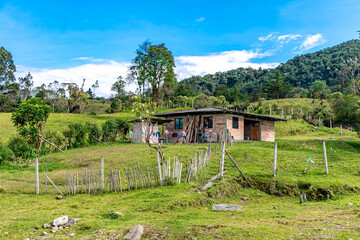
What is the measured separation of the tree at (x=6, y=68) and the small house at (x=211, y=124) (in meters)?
44.2

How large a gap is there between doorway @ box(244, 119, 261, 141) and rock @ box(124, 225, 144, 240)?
2415 cm

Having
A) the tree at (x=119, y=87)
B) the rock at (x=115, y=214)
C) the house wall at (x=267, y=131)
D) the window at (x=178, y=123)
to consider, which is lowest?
the rock at (x=115, y=214)

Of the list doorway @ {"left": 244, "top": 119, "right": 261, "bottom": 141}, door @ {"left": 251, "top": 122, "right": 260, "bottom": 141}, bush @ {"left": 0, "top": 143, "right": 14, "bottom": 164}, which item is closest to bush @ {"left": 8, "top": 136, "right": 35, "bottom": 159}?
bush @ {"left": 0, "top": 143, "right": 14, "bottom": 164}

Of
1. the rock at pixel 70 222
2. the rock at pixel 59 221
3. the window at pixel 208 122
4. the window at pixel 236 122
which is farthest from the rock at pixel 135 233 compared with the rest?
the window at pixel 236 122

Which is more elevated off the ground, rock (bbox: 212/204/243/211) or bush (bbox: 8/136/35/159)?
bush (bbox: 8/136/35/159)

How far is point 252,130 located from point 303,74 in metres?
72.3

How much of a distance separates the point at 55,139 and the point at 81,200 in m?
16.1

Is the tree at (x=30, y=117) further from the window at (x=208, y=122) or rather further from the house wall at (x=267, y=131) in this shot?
the house wall at (x=267, y=131)

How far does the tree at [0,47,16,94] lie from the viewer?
180ft

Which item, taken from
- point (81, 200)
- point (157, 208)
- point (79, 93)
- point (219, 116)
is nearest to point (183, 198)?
point (157, 208)

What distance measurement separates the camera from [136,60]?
156 ft

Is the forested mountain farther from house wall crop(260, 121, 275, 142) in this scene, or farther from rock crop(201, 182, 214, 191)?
rock crop(201, 182, 214, 191)

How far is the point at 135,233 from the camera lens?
19.1 ft

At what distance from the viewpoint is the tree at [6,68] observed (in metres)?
54.8
